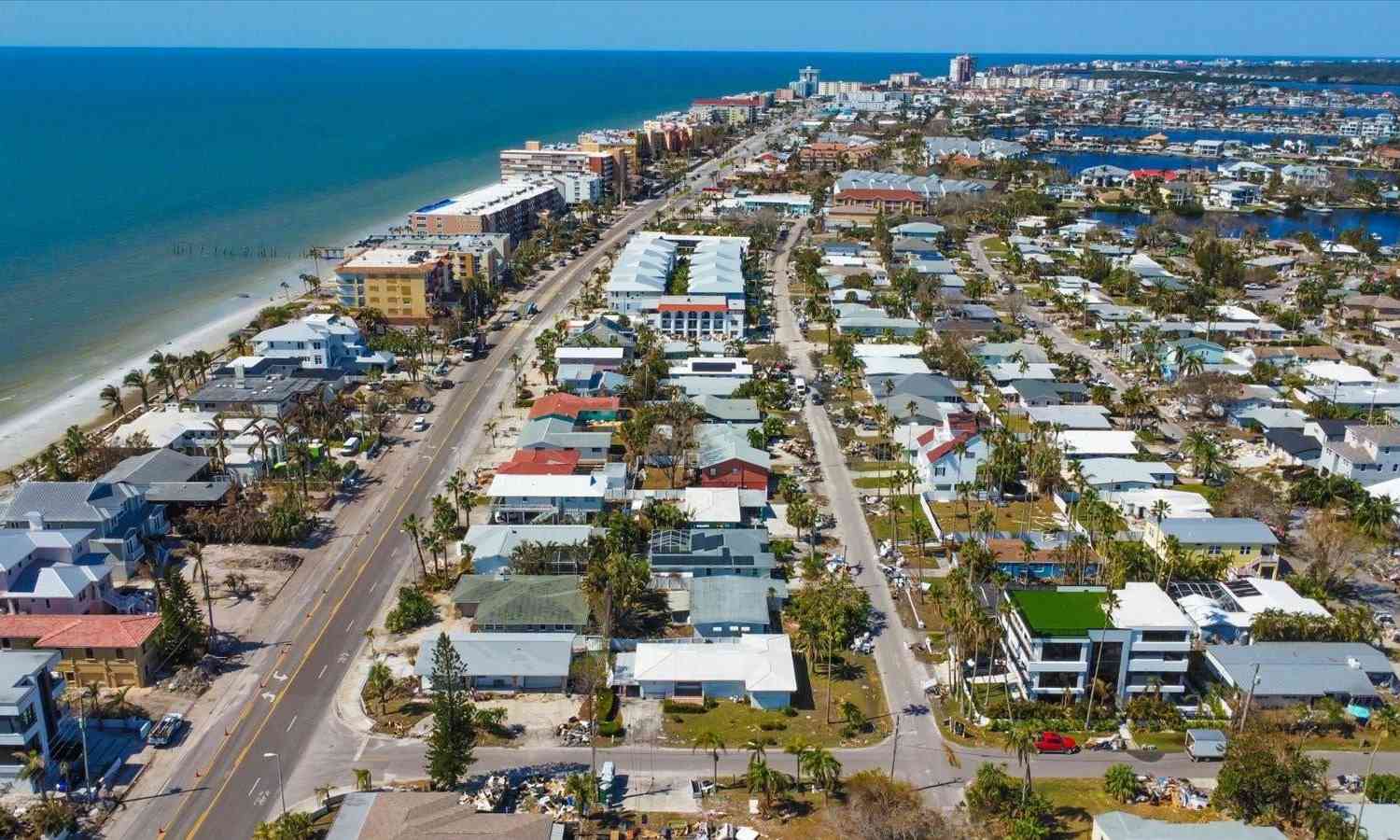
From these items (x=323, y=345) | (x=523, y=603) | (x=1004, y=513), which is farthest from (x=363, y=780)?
(x=323, y=345)

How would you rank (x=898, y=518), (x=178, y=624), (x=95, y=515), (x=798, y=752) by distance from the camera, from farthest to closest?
(x=898, y=518) → (x=95, y=515) → (x=178, y=624) → (x=798, y=752)

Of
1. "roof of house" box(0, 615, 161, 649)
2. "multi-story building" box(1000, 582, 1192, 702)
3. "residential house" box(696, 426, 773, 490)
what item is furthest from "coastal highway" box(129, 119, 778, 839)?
"multi-story building" box(1000, 582, 1192, 702)

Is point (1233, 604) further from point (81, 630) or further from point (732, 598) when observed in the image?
point (81, 630)

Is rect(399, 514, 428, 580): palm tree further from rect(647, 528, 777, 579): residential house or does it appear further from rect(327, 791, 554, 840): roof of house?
rect(327, 791, 554, 840): roof of house

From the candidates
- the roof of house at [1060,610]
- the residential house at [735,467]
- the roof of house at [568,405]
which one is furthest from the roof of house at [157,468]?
the roof of house at [1060,610]

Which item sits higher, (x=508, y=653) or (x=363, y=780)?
(x=508, y=653)

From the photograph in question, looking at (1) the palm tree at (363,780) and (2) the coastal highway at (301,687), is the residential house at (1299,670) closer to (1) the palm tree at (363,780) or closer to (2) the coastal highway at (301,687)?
(1) the palm tree at (363,780)

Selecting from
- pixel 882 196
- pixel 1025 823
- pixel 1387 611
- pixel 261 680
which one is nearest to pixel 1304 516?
pixel 1387 611
